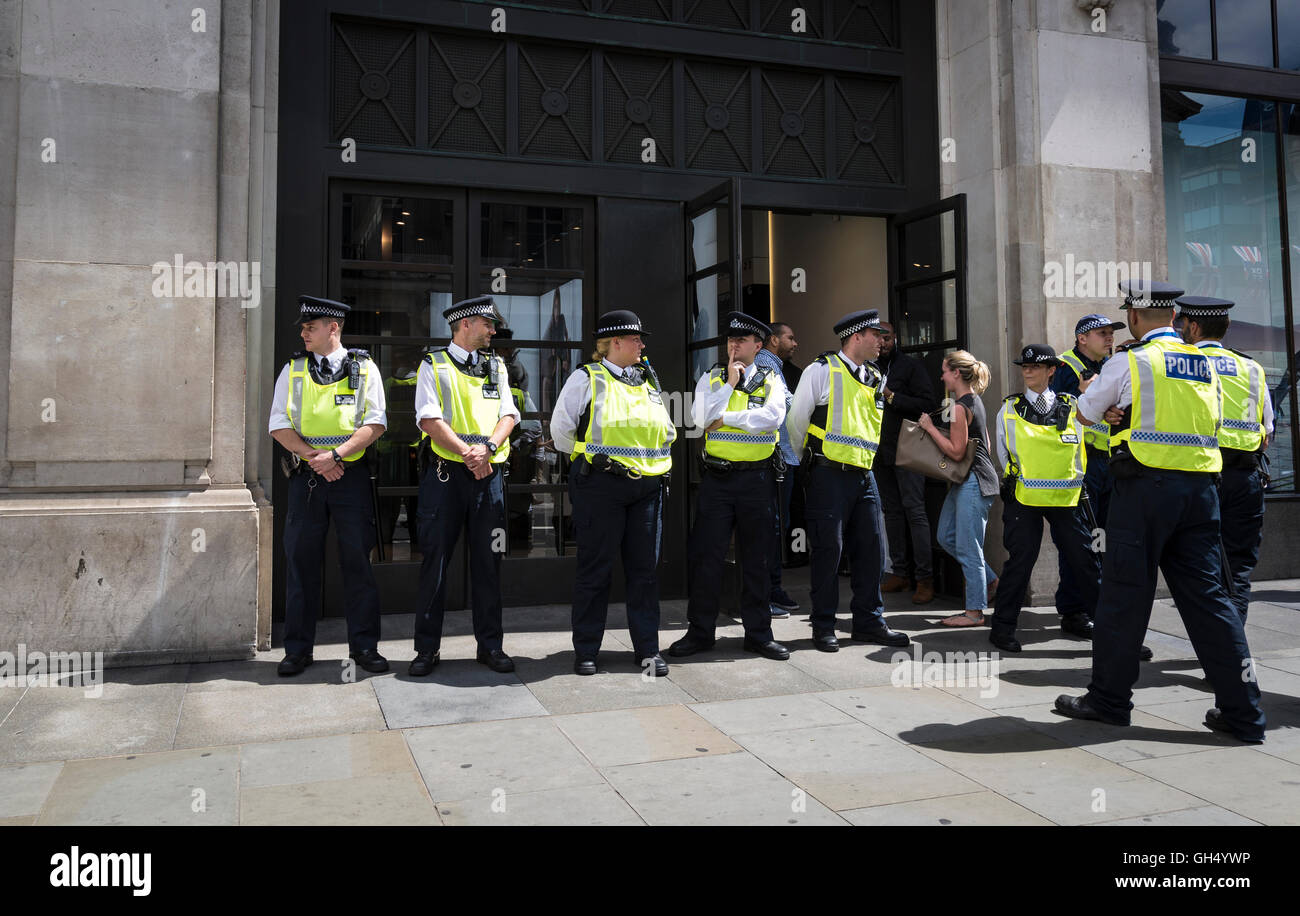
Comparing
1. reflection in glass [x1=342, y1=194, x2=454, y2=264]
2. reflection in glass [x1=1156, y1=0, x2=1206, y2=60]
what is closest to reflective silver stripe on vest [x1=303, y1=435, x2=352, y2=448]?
reflection in glass [x1=342, y1=194, x2=454, y2=264]

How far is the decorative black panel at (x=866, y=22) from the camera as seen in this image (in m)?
8.91

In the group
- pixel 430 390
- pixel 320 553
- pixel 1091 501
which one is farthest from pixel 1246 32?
pixel 320 553

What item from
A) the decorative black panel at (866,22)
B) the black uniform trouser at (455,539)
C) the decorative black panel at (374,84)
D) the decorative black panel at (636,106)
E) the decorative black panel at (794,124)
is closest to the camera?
the black uniform trouser at (455,539)

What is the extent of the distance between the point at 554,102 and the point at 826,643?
463 centimetres

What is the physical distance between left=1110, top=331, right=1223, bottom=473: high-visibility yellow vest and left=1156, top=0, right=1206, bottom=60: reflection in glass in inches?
233

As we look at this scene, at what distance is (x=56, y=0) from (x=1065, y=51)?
24.8 feet

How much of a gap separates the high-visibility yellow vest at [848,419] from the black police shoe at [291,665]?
11.5ft

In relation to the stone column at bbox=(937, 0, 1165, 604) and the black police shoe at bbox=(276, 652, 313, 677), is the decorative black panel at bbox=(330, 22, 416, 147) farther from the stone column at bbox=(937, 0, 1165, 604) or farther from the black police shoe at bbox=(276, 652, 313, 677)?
the stone column at bbox=(937, 0, 1165, 604)

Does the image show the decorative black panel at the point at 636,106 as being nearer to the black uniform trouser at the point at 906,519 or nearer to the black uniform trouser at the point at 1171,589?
the black uniform trouser at the point at 906,519

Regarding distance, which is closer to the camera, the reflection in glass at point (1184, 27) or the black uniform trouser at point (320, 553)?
the black uniform trouser at point (320, 553)

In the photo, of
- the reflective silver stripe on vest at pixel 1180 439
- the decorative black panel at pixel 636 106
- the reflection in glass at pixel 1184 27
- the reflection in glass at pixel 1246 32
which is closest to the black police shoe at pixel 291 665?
the decorative black panel at pixel 636 106

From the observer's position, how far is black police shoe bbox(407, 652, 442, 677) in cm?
600

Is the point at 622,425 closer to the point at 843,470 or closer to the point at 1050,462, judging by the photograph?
the point at 843,470

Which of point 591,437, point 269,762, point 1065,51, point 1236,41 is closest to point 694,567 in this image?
point 591,437
